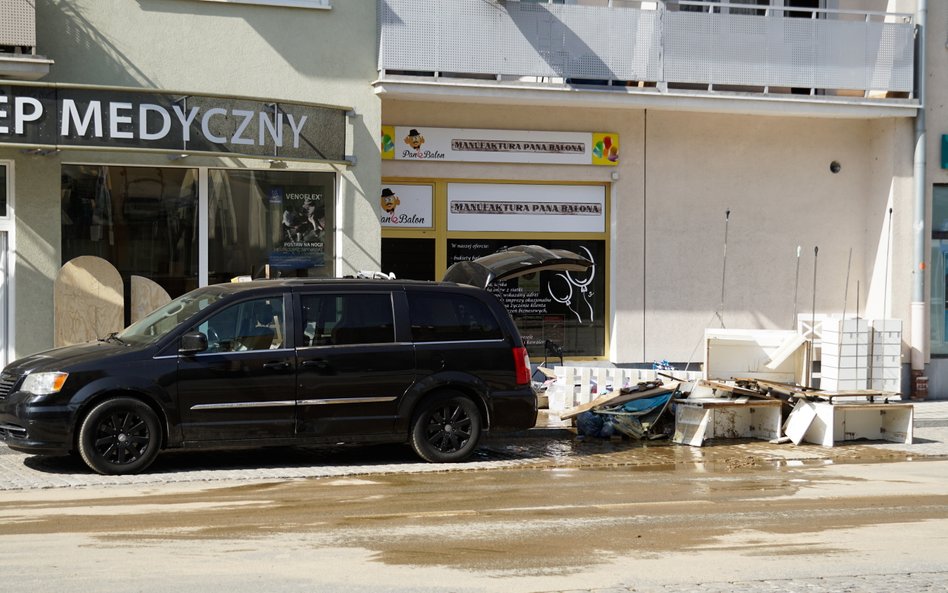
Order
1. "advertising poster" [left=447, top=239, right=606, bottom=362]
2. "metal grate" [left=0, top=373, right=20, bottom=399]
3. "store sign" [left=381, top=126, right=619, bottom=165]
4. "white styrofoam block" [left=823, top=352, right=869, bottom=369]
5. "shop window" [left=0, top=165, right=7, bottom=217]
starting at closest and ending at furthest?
"metal grate" [left=0, top=373, right=20, bottom=399]
"white styrofoam block" [left=823, top=352, right=869, bottom=369]
"shop window" [left=0, top=165, right=7, bottom=217]
"store sign" [left=381, top=126, right=619, bottom=165]
"advertising poster" [left=447, top=239, right=606, bottom=362]

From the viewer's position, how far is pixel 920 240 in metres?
19.4

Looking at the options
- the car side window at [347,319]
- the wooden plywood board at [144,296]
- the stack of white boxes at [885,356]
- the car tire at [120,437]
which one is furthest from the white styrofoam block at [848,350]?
the wooden plywood board at [144,296]

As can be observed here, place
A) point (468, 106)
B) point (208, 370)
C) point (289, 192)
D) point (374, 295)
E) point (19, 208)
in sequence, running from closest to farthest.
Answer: point (208, 370)
point (374, 295)
point (19, 208)
point (289, 192)
point (468, 106)

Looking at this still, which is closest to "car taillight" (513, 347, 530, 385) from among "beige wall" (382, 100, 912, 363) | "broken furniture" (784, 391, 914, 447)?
"broken furniture" (784, 391, 914, 447)

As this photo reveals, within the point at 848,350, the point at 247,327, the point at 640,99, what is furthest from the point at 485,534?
the point at 640,99

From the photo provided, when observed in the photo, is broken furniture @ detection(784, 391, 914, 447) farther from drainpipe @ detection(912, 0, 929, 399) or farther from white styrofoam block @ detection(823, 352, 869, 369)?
drainpipe @ detection(912, 0, 929, 399)

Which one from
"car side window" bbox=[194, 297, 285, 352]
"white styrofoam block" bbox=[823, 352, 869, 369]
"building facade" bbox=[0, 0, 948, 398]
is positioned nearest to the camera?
"car side window" bbox=[194, 297, 285, 352]

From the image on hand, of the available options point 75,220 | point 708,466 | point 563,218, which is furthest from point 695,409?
point 75,220

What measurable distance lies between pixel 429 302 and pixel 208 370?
2373 mm

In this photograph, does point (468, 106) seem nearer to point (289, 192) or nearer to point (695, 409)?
point (289, 192)

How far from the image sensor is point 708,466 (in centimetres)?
1270

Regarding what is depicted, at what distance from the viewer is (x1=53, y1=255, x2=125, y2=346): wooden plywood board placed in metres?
15.4

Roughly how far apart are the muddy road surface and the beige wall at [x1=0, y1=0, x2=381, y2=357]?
238 inches

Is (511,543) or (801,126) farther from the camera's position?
(801,126)
